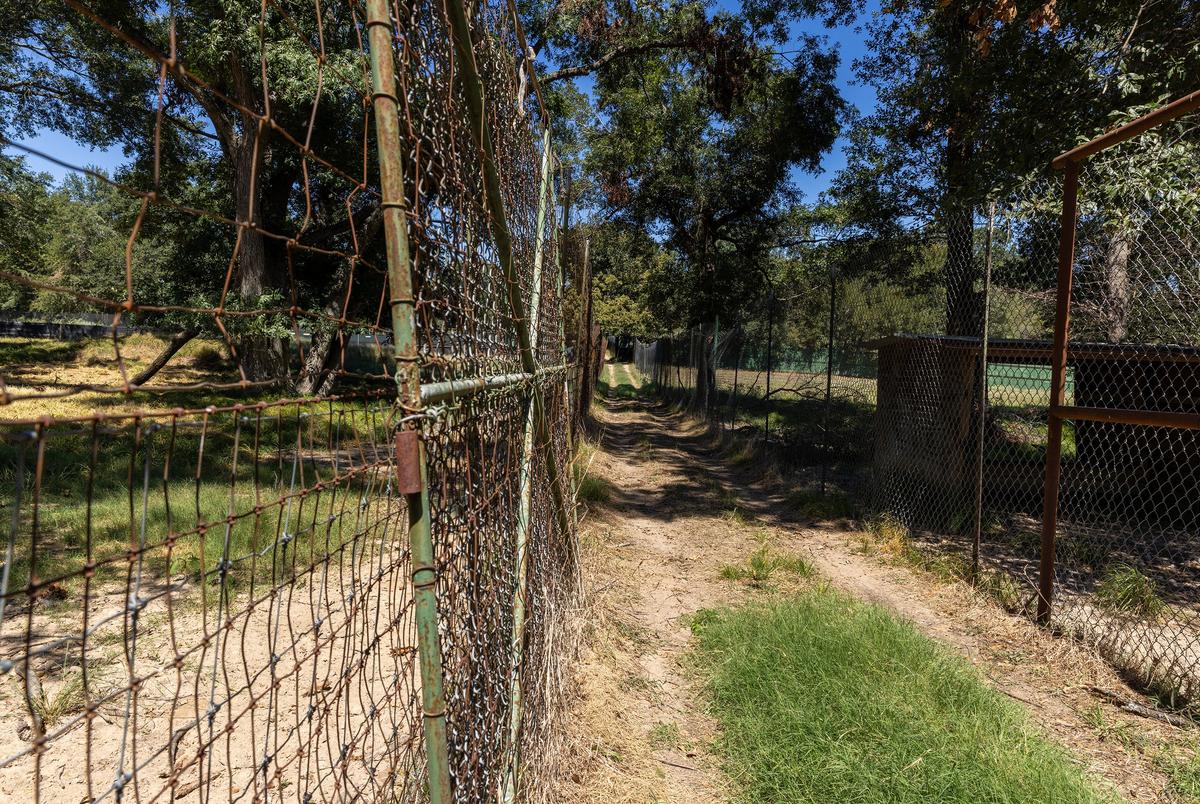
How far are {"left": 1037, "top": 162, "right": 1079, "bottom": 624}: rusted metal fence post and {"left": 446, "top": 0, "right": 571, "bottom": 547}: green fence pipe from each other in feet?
11.7

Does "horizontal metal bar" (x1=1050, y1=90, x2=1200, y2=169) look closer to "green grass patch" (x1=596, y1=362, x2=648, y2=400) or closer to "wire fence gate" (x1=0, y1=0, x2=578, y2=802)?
"wire fence gate" (x1=0, y1=0, x2=578, y2=802)

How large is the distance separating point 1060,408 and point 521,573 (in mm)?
3909

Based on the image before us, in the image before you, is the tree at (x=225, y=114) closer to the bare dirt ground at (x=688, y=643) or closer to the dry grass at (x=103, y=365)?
the dry grass at (x=103, y=365)

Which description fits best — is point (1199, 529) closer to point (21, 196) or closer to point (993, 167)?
point (993, 167)

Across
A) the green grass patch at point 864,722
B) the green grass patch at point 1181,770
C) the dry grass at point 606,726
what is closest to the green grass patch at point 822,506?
the green grass patch at point 864,722

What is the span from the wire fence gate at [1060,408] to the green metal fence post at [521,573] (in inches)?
137

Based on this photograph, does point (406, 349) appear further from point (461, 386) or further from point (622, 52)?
point (622, 52)

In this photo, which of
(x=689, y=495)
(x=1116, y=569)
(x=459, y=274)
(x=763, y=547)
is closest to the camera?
(x=459, y=274)

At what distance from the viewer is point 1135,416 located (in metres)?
3.99

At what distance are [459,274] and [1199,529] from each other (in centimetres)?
825

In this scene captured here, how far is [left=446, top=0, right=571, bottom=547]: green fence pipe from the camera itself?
1889 mm

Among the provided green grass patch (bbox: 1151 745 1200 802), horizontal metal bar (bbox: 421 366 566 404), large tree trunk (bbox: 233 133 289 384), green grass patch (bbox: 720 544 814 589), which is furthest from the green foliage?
large tree trunk (bbox: 233 133 289 384)

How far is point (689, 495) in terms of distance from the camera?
874 centimetres

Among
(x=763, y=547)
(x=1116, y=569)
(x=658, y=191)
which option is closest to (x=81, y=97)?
(x=658, y=191)
